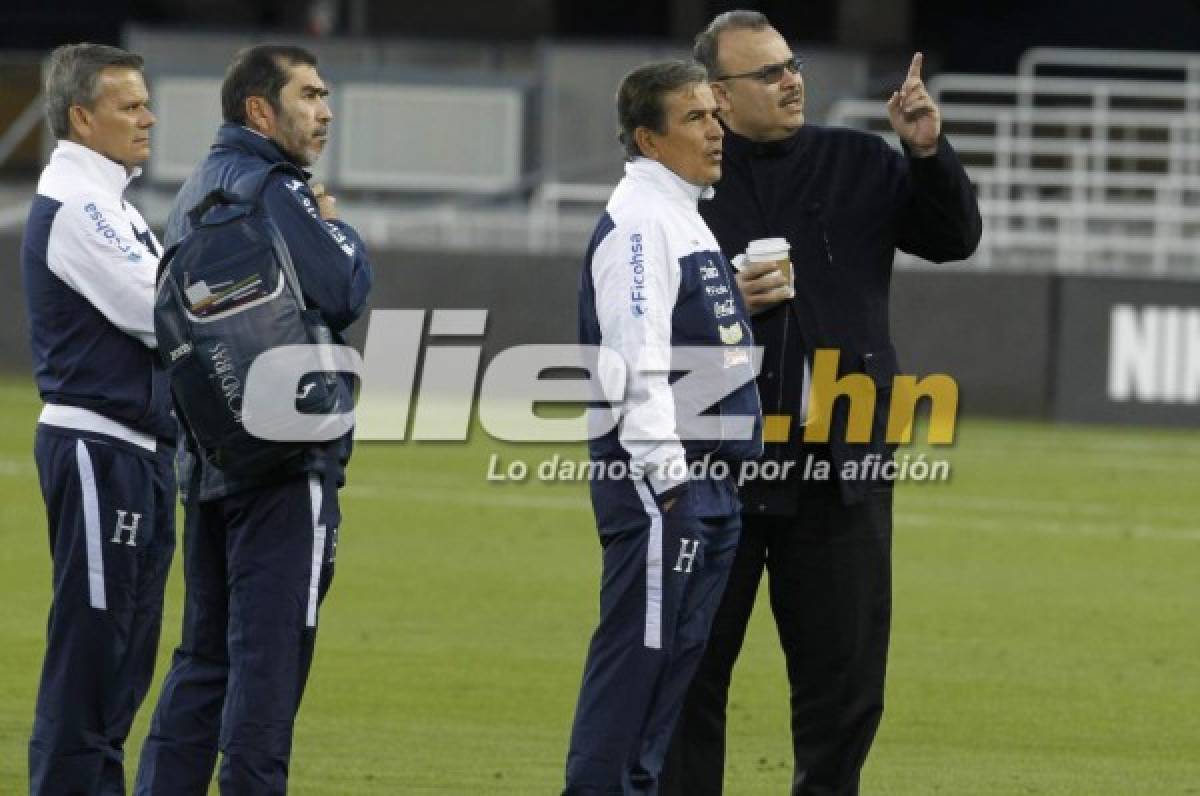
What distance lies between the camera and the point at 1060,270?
2247 centimetres

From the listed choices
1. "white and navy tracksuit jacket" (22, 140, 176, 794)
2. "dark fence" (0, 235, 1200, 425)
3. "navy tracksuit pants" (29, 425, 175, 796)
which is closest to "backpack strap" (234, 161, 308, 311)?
"white and navy tracksuit jacket" (22, 140, 176, 794)

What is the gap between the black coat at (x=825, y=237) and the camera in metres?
7.63

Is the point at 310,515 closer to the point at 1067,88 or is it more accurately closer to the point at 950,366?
the point at 950,366

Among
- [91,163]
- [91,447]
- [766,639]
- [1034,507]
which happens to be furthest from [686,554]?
[1034,507]

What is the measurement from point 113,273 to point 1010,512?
33.5 feet

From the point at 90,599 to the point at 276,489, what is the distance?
840 mm

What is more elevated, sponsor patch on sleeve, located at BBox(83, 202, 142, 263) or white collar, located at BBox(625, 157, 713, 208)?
white collar, located at BBox(625, 157, 713, 208)

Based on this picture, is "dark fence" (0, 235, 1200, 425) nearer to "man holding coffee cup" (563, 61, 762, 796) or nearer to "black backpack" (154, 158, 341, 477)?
"man holding coffee cup" (563, 61, 762, 796)

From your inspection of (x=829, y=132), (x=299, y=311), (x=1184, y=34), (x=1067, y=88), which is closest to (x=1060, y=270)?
(x=1067, y=88)

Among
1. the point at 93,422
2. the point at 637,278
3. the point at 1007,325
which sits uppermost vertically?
the point at 637,278

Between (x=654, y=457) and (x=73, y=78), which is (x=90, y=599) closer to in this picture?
(x=73, y=78)

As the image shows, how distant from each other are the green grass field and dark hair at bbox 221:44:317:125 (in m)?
2.63

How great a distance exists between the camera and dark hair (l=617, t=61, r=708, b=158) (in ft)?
22.9

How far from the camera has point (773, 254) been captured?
24.2 feet
